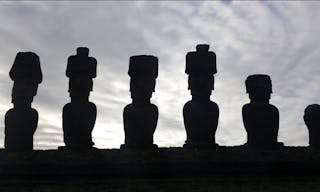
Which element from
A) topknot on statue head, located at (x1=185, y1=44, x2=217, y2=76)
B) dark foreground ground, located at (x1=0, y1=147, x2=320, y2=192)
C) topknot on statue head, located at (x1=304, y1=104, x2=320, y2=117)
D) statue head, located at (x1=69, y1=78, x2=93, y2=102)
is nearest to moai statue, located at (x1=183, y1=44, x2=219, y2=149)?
topknot on statue head, located at (x1=185, y1=44, x2=217, y2=76)

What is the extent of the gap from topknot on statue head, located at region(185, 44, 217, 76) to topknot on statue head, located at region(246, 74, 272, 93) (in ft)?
2.76

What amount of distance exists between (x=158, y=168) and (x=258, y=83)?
339 centimetres

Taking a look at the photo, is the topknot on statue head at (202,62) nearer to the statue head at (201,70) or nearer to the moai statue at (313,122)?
the statue head at (201,70)

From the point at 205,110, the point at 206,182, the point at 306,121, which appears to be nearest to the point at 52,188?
the point at 206,182

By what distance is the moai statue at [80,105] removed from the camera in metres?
13.3

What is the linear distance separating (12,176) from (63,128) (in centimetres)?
209

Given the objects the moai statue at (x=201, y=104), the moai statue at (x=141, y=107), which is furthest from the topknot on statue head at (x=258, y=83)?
the moai statue at (x=141, y=107)

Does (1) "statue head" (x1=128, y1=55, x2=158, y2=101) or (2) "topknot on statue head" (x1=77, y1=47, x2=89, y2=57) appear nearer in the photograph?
(1) "statue head" (x1=128, y1=55, x2=158, y2=101)

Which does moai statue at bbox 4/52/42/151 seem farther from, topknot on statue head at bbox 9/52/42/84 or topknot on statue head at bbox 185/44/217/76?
topknot on statue head at bbox 185/44/217/76

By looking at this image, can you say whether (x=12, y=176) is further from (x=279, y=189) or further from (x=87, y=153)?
(x=279, y=189)

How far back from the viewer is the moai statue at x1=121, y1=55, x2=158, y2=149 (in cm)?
1298

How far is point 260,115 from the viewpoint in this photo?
13.2 metres

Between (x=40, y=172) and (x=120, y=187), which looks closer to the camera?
(x=120, y=187)

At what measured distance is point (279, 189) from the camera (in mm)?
10188
